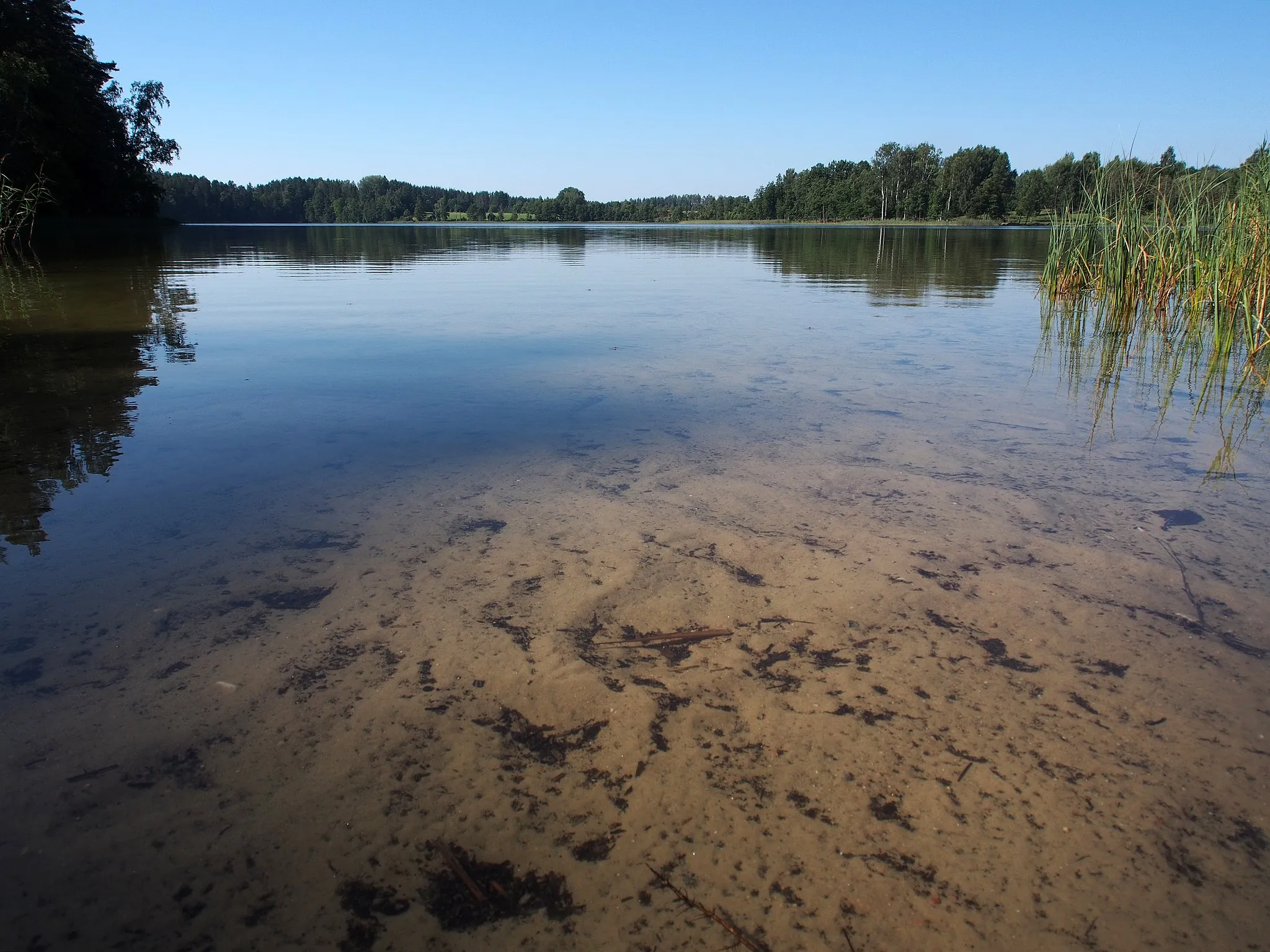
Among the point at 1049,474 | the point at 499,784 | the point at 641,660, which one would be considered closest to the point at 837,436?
the point at 1049,474

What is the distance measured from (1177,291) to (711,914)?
28.0 ft

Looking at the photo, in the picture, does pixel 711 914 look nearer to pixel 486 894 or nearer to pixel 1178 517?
pixel 486 894

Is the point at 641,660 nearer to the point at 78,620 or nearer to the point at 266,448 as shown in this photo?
the point at 78,620

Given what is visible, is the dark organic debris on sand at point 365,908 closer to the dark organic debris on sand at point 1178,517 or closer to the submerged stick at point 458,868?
the submerged stick at point 458,868

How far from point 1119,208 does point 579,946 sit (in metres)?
8.47

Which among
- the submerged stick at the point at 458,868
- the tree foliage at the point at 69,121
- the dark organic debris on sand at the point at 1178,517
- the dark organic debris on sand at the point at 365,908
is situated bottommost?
the dark organic debris on sand at the point at 365,908

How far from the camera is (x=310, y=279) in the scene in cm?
1407

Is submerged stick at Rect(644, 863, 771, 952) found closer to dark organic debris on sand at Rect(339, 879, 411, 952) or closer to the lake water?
the lake water

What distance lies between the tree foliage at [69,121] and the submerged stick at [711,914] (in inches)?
984

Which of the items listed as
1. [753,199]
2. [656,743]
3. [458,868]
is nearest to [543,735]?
[656,743]

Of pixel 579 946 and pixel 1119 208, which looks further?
pixel 1119 208

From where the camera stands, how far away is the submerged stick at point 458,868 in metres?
1.40

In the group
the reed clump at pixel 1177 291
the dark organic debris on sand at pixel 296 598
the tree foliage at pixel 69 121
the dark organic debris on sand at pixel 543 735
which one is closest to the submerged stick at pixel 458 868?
the dark organic debris on sand at pixel 543 735

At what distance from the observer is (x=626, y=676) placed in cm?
205
